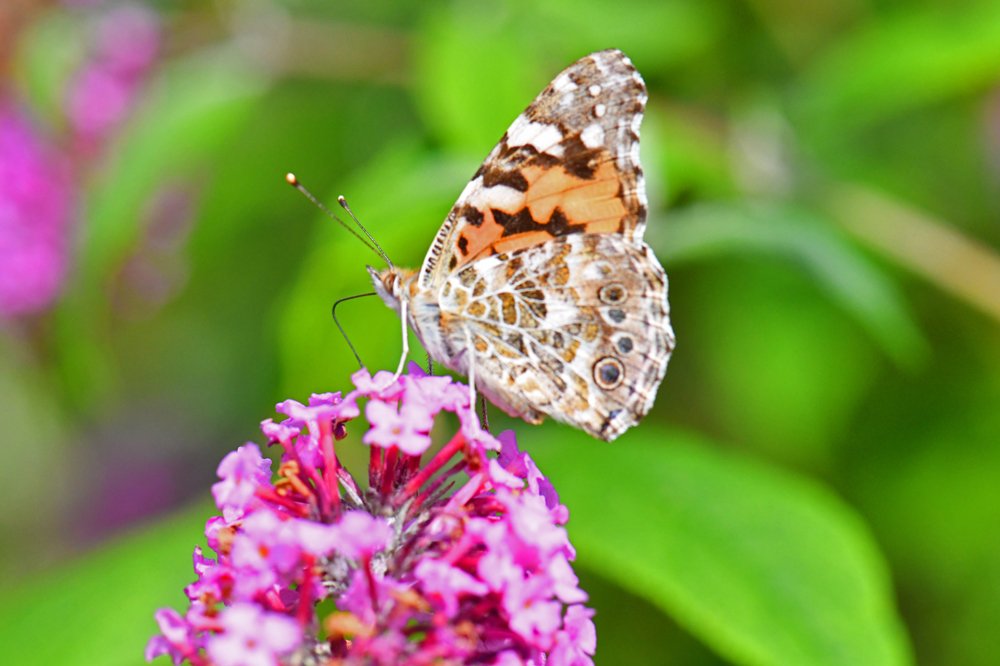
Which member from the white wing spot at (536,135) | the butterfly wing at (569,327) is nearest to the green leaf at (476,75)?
the white wing spot at (536,135)

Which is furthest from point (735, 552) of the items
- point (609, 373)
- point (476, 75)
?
point (476, 75)

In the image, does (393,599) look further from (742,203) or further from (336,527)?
(742,203)

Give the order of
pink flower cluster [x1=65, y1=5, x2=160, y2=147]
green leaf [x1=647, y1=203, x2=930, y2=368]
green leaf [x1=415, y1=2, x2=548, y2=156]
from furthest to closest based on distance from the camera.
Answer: pink flower cluster [x1=65, y1=5, x2=160, y2=147] → green leaf [x1=415, y1=2, x2=548, y2=156] → green leaf [x1=647, y1=203, x2=930, y2=368]

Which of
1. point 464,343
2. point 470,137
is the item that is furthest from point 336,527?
point 470,137

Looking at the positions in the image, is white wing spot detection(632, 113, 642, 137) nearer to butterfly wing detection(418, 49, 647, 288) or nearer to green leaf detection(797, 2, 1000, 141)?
butterfly wing detection(418, 49, 647, 288)

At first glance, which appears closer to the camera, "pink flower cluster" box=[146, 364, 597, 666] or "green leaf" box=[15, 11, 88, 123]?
"pink flower cluster" box=[146, 364, 597, 666]

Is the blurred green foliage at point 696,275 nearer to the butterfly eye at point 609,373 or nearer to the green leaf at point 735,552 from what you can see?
the green leaf at point 735,552

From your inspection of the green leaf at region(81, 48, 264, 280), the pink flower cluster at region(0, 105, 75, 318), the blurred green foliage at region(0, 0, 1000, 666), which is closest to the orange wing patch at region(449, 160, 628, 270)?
the blurred green foliage at region(0, 0, 1000, 666)
